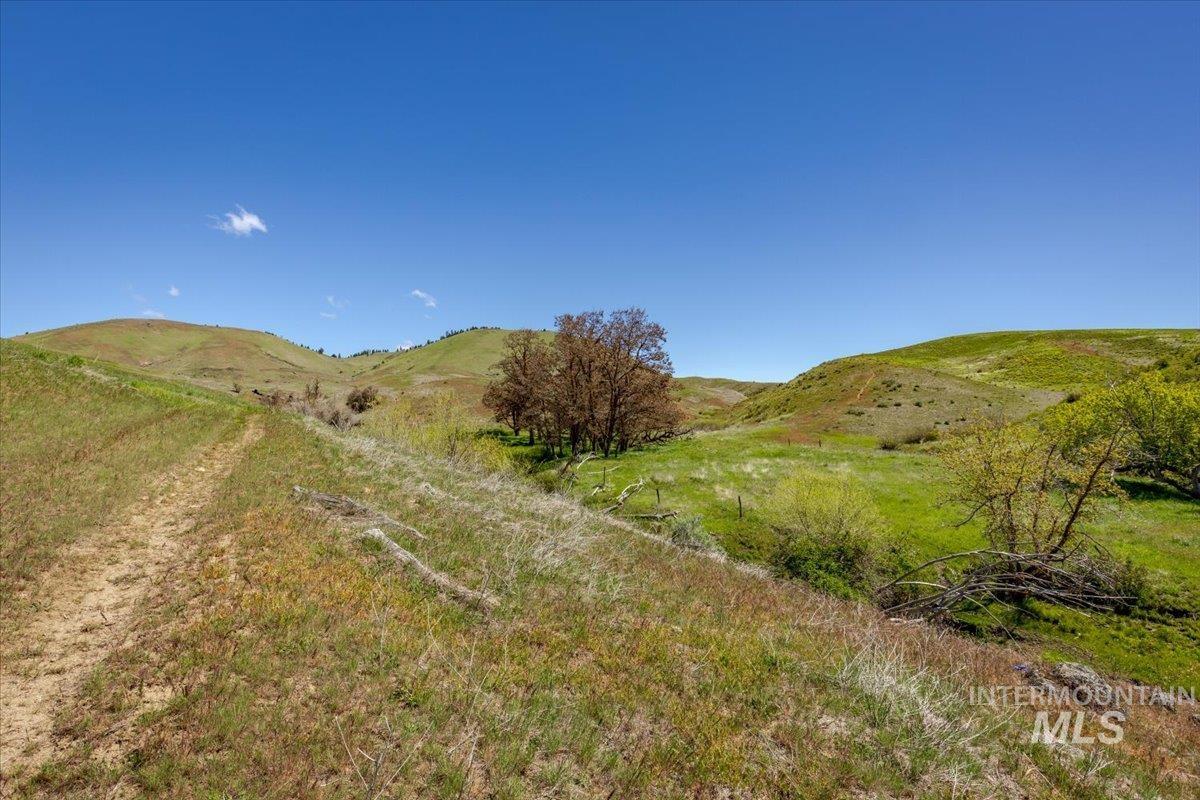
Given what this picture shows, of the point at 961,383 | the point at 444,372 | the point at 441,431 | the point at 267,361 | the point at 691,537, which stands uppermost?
the point at 267,361

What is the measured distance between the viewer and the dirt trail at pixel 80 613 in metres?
6.39

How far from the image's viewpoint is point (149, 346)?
14988cm

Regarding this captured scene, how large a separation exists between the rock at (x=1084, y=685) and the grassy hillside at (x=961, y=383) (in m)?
46.7

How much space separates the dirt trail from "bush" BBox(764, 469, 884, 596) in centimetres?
2730

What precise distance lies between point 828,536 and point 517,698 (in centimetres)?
2733

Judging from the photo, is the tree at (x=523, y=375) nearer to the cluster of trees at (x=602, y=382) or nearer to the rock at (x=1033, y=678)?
the cluster of trees at (x=602, y=382)

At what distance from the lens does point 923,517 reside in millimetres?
32312

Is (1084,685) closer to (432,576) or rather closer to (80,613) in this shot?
(432,576)

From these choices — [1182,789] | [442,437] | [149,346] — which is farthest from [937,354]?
[149,346]

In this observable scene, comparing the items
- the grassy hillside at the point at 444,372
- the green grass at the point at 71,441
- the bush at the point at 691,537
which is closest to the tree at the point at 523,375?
the green grass at the point at 71,441

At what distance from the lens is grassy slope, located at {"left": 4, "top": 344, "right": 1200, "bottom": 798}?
5805 millimetres

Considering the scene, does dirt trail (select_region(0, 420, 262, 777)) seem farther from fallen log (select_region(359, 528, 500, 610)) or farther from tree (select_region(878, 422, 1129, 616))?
tree (select_region(878, 422, 1129, 616))

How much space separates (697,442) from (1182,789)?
49551mm

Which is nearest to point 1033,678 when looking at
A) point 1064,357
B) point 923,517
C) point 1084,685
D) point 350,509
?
point 1084,685
